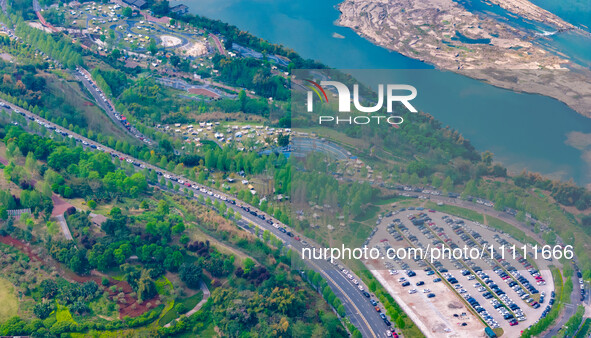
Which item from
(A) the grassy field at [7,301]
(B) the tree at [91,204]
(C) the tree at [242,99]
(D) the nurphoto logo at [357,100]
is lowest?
(A) the grassy field at [7,301]

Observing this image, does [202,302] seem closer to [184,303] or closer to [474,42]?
[184,303]

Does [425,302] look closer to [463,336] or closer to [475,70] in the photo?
[463,336]

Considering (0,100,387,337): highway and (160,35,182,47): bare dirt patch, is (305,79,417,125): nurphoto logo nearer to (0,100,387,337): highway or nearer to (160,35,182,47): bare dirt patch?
(0,100,387,337): highway

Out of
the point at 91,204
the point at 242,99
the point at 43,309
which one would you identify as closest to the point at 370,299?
the point at 43,309

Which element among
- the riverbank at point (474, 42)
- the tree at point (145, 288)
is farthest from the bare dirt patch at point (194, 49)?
the tree at point (145, 288)

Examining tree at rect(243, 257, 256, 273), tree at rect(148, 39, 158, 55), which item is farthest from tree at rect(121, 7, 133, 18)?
tree at rect(243, 257, 256, 273)

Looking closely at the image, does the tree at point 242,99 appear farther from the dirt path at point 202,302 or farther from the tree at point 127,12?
the dirt path at point 202,302
